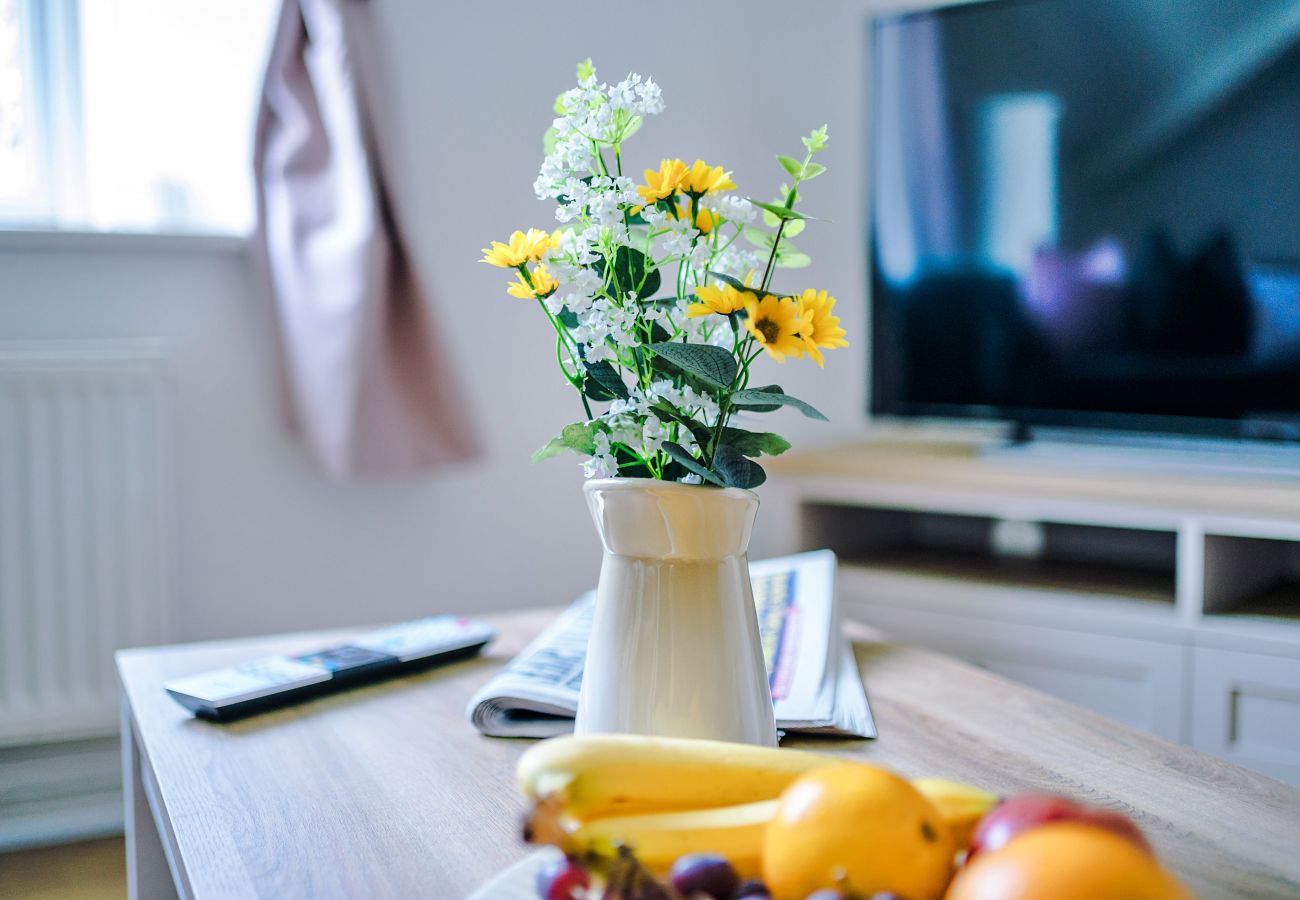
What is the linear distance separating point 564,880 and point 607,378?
0.32 meters

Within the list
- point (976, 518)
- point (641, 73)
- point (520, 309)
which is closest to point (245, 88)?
point (520, 309)

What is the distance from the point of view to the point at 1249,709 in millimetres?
1471

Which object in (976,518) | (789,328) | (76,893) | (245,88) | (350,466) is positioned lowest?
(76,893)

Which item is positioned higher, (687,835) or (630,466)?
(630,466)

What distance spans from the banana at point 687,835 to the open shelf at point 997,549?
127 centimetres

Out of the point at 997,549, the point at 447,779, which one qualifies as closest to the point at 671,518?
the point at 447,779

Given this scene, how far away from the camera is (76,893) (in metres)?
1.55

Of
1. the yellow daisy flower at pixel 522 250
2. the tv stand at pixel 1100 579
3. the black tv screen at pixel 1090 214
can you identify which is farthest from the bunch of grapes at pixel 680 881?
the black tv screen at pixel 1090 214

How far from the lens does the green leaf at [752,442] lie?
0.68m

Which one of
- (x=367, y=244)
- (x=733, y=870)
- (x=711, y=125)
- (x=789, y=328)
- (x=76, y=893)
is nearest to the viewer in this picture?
(x=733, y=870)

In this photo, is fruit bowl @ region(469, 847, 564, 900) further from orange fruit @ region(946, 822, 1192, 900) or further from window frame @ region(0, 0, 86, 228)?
window frame @ region(0, 0, 86, 228)

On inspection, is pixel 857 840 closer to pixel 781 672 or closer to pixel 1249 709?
pixel 781 672

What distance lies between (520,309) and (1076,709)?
140 centimetres

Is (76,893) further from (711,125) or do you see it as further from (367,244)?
(711,125)
